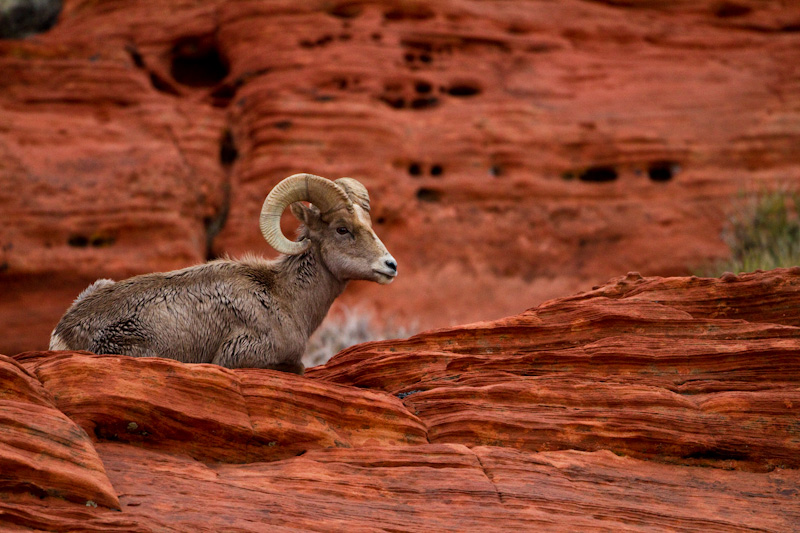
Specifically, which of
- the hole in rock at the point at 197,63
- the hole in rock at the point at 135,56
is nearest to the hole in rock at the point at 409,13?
the hole in rock at the point at 197,63

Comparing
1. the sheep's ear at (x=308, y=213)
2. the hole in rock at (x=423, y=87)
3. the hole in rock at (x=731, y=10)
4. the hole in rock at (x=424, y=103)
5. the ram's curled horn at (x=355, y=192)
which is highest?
the hole in rock at (x=731, y=10)

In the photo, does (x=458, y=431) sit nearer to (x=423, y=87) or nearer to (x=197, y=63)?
(x=423, y=87)

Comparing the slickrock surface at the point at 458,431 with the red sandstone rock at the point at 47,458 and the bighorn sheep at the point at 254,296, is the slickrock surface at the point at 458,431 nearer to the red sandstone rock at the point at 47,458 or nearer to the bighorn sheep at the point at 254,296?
the red sandstone rock at the point at 47,458

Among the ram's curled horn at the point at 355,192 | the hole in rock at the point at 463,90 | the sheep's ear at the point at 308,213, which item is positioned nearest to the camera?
the sheep's ear at the point at 308,213

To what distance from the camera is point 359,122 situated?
1830 cm

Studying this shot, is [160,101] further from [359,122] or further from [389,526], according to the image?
[389,526]

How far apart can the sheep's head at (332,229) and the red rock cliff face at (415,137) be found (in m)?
9.70

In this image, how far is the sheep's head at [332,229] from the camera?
7.64 meters

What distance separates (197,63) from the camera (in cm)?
2061

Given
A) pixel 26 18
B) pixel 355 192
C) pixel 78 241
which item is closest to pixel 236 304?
pixel 355 192

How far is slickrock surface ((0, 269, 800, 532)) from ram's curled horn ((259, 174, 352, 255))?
1.22 meters

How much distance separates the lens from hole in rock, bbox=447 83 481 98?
19406 millimetres

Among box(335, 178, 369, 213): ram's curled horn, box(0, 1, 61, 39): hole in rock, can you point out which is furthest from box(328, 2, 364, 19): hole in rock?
box(335, 178, 369, 213): ram's curled horn

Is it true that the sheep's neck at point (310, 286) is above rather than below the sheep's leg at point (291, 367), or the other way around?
above
